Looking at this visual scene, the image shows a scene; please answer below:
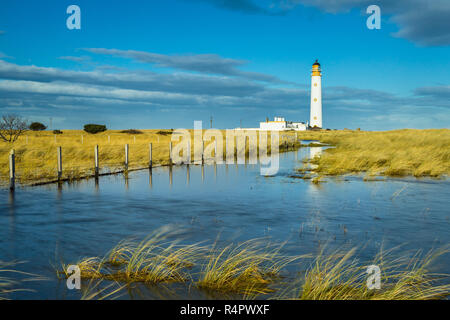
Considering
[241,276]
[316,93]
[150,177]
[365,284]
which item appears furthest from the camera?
[316,93]

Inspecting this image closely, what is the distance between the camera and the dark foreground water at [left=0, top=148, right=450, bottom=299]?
25.0ft

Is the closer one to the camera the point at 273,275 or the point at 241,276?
the point at 241,276

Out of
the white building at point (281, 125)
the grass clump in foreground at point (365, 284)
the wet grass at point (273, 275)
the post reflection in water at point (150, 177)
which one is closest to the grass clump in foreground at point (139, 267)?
the wet grass at point (273, 275)

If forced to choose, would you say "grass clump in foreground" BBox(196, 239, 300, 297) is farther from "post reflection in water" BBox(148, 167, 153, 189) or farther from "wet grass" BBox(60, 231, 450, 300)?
"post reflection in water" BBox(148, 167, 153, 189)

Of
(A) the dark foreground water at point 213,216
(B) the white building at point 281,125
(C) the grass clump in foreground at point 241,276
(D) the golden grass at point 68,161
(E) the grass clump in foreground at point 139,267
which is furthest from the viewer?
(B) the white building at point 281,125

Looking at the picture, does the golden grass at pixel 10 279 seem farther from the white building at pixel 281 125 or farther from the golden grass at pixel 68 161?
the white building at pixel 281 125

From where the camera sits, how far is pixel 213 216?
10.8 meters

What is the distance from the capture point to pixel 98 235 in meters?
8.67

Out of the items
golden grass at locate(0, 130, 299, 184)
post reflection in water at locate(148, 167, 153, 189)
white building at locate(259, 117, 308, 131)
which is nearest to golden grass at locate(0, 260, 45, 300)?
post reflection in water at locate(148, 167, 153, 189)

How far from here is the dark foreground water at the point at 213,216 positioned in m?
7.61

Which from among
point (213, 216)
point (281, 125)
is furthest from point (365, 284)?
point (281, 125)

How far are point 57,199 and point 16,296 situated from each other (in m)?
8.33

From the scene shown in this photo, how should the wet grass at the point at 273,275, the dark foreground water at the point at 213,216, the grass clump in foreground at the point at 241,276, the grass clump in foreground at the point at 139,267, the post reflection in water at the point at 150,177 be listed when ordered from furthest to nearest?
the post reflection in water at the point at 150,177, the dark foreground water at the point at 213,216, the grass clump in foreground at the point at 139,267, the grass clump in foreground at the point at 241,276, the wet grass at the point at 273,275

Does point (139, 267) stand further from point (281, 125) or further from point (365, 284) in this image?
point (281, 125)
